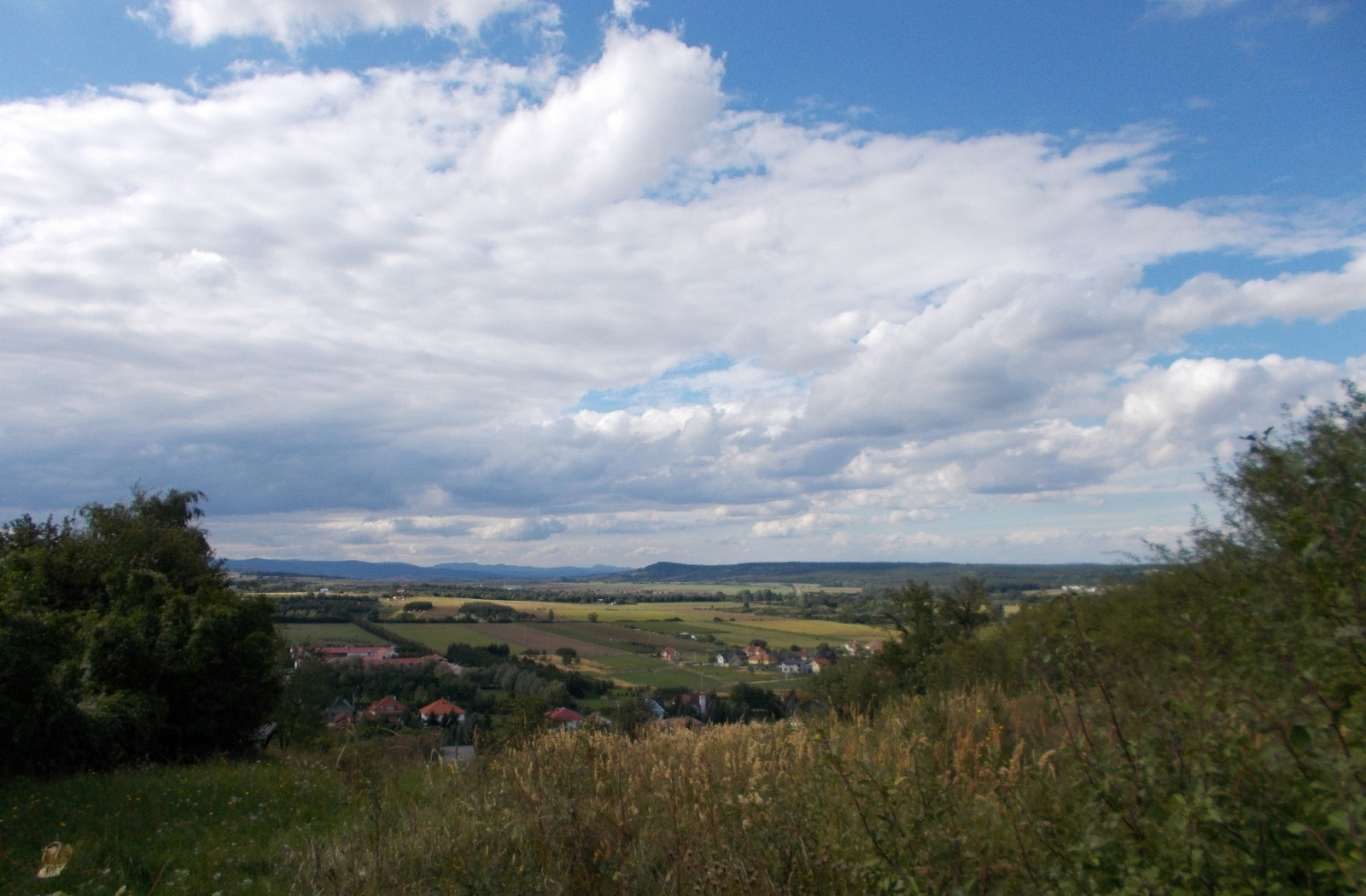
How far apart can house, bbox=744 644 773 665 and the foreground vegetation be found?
21.6 m

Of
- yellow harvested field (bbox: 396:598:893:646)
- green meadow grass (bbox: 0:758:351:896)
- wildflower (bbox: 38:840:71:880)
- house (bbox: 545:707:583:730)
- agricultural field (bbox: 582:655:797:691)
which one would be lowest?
yellow harvested field (bbox: 396:598:893:646)

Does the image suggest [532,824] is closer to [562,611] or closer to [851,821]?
[851,821]

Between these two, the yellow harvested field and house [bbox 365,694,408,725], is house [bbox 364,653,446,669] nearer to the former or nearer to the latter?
house [bbox 365,694,408,725]

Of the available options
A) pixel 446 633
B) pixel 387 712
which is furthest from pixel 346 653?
pixel 387 712

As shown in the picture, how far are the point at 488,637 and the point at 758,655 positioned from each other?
14811mm

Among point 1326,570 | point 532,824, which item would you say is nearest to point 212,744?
point 532,824

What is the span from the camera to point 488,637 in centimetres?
3941

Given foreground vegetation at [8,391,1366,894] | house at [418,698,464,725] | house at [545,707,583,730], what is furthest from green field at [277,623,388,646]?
foreground vegetation at [8,391,1366,894]

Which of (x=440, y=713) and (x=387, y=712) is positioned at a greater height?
(x=387, y=712)

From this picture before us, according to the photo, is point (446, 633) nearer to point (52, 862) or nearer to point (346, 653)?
point (346, 653)

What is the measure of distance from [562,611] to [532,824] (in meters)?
55.8

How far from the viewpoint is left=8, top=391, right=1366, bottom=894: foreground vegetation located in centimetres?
286

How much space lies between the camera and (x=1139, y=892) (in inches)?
112

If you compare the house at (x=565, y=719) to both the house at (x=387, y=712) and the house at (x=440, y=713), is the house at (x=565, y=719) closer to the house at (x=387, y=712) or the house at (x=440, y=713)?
the house at (x=387, y=712)
